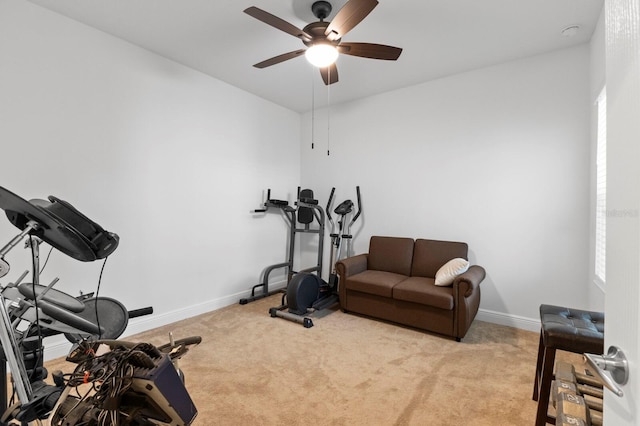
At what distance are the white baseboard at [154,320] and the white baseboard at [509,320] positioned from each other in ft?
9.63

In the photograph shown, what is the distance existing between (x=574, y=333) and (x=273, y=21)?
2.63 meters

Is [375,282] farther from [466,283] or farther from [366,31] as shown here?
[366,31]

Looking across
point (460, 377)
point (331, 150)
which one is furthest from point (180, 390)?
point (331, 150)

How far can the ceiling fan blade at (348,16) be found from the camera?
1934mm

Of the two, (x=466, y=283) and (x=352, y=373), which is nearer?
(x=352, y=373)

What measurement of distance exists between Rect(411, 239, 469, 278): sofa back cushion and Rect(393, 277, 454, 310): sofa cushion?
0.26 m

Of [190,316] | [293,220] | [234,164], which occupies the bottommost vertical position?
[190,316]

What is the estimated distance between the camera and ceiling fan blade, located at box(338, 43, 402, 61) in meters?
2.42

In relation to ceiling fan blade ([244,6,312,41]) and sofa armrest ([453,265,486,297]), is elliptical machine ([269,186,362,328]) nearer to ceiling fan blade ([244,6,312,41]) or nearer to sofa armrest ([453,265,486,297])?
sofa armrest ([453,265,486,297])

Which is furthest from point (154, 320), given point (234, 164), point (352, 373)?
point (352, 373)

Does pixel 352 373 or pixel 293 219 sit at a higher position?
pixel 293 219

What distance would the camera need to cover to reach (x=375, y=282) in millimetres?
3387

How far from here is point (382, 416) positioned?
1.87 metres

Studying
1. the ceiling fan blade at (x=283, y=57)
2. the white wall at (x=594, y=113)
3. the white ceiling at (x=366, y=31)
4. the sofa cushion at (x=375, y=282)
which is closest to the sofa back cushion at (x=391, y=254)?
the sofa cushion at (x=375, y=282)
